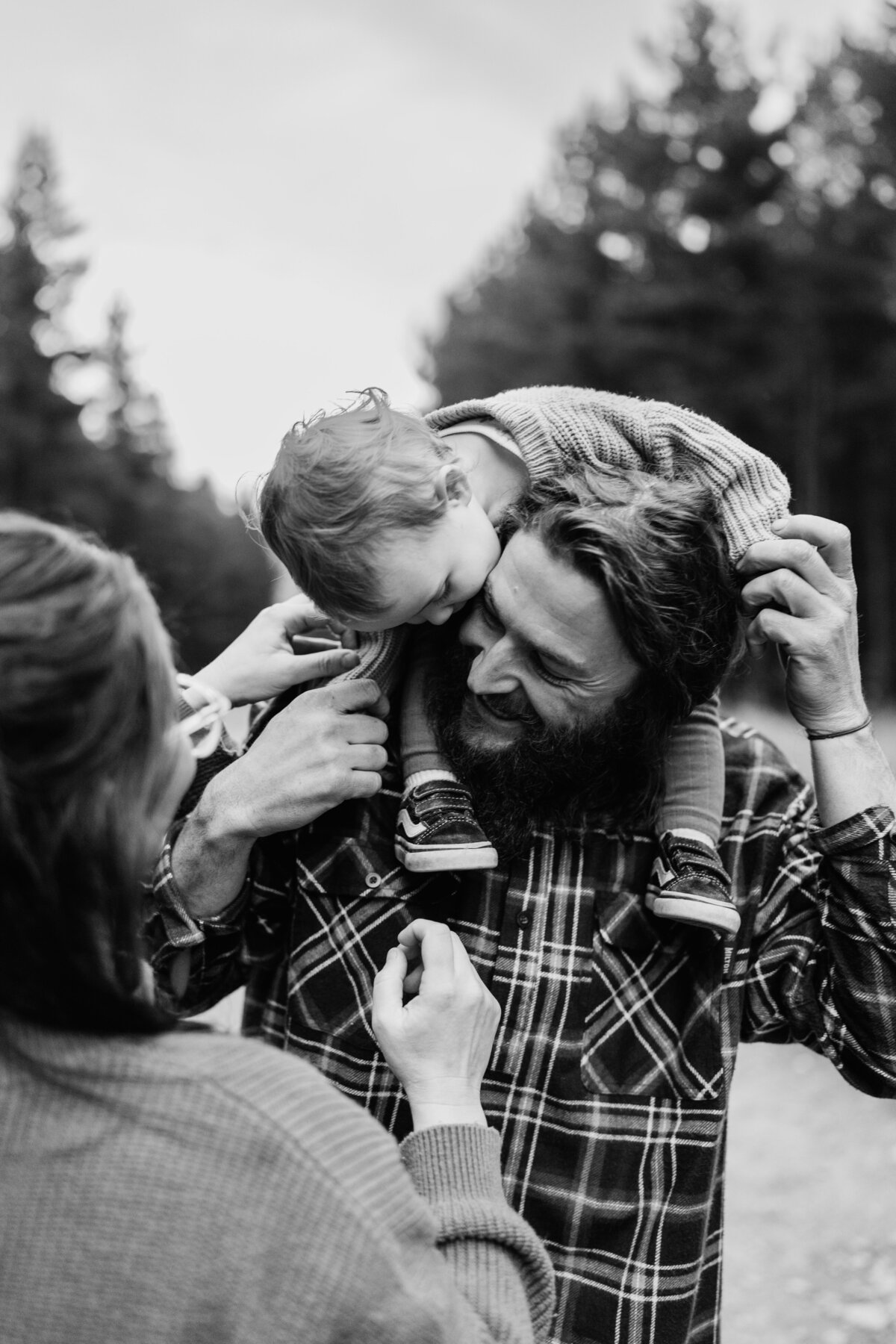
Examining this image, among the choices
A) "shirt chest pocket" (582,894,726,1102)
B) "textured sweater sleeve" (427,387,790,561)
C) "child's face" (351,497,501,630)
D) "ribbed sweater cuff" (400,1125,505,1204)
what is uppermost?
"textured sweater sleeve" (427,387,790,561)

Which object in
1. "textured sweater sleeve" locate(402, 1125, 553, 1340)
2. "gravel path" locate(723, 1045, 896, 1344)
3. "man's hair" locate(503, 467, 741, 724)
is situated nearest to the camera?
"textured sweater sleeve" locate(402, 1125, 553, 1340)

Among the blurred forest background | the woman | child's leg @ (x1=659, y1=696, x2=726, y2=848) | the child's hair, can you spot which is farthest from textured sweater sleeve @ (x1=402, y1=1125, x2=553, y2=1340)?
the blurred forest background

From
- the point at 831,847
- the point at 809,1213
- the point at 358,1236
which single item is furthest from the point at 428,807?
the point at 809,1213

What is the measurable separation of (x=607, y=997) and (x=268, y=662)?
856mm

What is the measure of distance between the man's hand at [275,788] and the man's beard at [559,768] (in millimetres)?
164

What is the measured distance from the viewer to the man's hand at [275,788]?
6.25 ft

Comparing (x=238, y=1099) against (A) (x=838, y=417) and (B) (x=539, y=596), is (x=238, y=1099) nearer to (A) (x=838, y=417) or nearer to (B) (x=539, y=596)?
(B) (x=539, y=596)

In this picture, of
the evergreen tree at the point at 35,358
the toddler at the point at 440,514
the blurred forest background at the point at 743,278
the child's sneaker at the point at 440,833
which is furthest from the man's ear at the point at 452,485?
the evergreen tree at the point at 35,358

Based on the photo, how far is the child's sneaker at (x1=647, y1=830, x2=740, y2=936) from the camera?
1.86 m

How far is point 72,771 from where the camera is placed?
1.06 meters

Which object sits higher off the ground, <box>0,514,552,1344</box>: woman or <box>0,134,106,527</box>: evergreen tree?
<box>0,514,552,1344</box>: woman

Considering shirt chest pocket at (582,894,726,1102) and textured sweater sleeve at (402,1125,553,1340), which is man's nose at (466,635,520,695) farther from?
textured sweater sleeve at (402,1125,553,1340)

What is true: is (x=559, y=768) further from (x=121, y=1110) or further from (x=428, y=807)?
(x=121, y=1110)

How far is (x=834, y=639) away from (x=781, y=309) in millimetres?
17972
